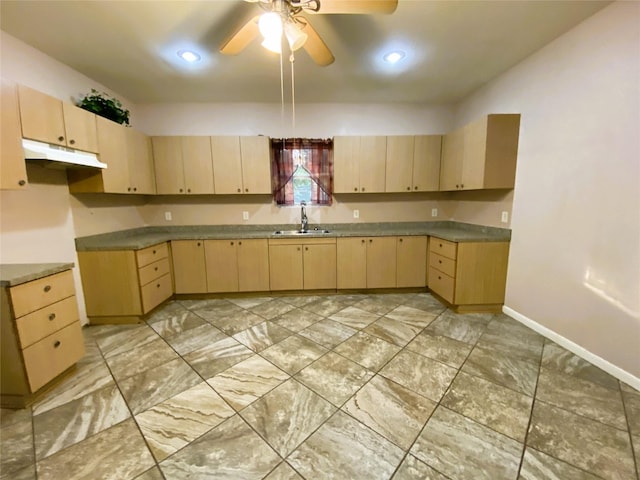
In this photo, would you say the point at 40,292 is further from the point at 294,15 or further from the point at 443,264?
the point at 443,264

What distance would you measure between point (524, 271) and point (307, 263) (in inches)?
95.0

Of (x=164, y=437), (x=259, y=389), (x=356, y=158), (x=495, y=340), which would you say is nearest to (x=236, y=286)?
(x=259, y=389)

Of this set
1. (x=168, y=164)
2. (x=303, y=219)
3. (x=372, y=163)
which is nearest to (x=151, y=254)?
(x=168, y=164)

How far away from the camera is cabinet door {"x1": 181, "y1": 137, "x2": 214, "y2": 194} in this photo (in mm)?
3266

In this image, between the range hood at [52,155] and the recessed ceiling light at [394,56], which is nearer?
the range hood at [52,155]

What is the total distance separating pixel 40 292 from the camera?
67.0 inches

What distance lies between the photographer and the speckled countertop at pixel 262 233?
271 cm

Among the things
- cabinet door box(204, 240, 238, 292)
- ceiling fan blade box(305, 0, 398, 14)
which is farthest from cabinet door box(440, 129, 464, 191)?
cabinet door box(204, 240, 238, 292)

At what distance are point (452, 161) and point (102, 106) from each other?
4001mm

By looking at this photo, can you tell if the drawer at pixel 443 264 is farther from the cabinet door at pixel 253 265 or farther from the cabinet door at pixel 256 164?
the cabinet door at pixel 256 164

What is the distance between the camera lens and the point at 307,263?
338 centimetres

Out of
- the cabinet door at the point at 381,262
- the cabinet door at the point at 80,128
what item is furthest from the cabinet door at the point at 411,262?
the cabinet door at the point at 80,128

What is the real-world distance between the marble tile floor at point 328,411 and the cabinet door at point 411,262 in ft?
3.12

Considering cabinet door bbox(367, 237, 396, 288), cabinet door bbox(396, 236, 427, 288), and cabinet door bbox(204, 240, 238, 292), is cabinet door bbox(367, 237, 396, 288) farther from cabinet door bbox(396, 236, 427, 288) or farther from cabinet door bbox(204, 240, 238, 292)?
cabinet door bbox(204, 240, 238, 292)
